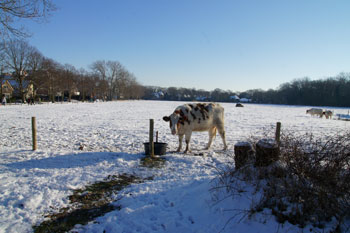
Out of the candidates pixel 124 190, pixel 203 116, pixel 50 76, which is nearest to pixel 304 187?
pixel 124 190

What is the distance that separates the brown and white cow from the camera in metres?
8.09

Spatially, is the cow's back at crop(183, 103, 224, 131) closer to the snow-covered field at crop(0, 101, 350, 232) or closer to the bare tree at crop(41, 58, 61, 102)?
the snow-covered field at crop(0, 101, 350, 232)

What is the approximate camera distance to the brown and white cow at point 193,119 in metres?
8.09

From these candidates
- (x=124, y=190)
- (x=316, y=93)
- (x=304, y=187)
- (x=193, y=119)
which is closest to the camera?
(x=304, y=187)

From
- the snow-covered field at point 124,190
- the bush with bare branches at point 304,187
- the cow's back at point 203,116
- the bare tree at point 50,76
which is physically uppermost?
the bare tree at point 50,76

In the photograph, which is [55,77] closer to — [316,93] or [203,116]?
[203,116]

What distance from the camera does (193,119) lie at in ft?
27.7

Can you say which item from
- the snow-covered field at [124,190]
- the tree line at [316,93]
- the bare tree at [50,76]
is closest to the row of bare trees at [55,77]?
the bare tree at [50,76]

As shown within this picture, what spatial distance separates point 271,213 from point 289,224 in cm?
27

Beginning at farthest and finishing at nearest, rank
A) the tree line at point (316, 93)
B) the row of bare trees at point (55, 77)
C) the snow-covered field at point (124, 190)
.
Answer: the tree line at point (316, 93) < the row of bare trees at point (55, 77) < the snow-covered field at point (124, 190)

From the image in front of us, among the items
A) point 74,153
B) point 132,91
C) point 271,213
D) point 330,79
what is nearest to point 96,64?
point 132,91

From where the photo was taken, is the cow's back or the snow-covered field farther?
the cow's back

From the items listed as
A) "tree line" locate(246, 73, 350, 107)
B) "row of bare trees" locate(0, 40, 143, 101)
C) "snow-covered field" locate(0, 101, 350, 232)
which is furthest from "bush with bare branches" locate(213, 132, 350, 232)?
"tree line" locate(246, 73, 350, 107)

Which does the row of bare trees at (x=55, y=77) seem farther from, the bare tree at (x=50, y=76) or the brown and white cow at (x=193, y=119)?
the brown and white cow at (x=193, y=119)
